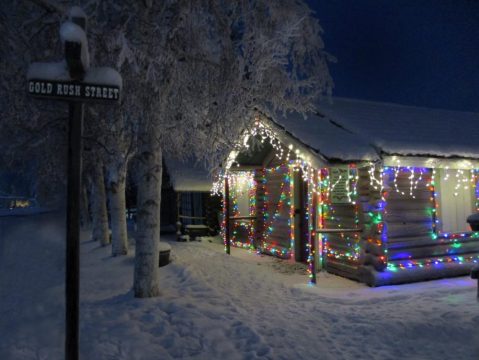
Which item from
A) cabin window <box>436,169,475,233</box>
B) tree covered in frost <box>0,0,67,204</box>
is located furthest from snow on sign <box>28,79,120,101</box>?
cabin window <box>436,169,475,233</box>

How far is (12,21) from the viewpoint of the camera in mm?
7352

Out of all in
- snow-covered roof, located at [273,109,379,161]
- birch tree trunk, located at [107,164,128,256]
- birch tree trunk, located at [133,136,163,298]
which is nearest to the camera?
birch tree trunk, located at [133,136,163,298]

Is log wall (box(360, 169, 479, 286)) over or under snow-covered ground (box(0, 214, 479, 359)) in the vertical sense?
over

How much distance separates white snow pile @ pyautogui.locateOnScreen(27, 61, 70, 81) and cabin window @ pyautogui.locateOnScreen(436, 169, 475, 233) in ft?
30.3

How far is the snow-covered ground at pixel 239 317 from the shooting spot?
493cm

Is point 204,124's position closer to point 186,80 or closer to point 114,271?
point 186,80

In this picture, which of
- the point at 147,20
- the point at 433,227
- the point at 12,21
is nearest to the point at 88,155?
the point at 12,21

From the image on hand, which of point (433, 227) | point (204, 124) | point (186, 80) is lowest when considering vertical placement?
point (433, 227)

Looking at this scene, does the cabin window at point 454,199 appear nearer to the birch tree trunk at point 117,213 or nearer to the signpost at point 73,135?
the birch tree trunk at point 117,213

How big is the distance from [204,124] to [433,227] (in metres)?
6.13

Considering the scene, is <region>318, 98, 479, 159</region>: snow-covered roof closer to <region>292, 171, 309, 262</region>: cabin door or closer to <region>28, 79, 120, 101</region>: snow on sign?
<region>292, 171, 309, 262</region>: cabin door

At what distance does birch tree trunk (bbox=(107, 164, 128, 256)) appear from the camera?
38.1 feet

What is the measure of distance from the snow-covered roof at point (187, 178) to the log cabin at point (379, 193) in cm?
763

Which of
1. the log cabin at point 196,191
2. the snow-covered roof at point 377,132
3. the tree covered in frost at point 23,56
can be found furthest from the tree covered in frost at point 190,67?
the log cabin at point 196,191
